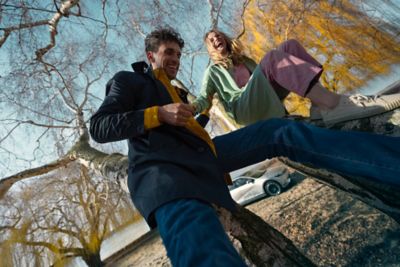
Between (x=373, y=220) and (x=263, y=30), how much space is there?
7.36 metres

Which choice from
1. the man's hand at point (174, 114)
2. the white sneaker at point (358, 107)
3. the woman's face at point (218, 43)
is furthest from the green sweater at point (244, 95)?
the man's hand at point (174, 114)

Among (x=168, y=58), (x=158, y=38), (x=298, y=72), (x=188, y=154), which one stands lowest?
(x=188, y=154)

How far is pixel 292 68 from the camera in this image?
1.61 metres

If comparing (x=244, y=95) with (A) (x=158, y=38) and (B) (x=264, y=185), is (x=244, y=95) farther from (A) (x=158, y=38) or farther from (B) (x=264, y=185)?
(B) (x=264, y=185)

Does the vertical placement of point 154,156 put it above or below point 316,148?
above

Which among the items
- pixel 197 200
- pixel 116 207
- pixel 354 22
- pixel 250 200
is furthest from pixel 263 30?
pixel 197 200

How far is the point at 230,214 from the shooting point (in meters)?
1.52

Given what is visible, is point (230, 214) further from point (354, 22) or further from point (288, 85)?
point (354, 22)

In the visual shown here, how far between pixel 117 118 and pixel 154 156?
0.22 m

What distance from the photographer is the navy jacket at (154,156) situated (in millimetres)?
1008

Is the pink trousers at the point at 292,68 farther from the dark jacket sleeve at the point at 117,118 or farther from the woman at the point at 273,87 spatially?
the dark jacket sleeve at the point at 117,118

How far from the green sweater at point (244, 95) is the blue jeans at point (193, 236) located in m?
1.04

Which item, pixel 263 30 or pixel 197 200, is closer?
pixel 197 200

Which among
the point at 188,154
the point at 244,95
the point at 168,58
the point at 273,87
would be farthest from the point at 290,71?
the point at 188,154
